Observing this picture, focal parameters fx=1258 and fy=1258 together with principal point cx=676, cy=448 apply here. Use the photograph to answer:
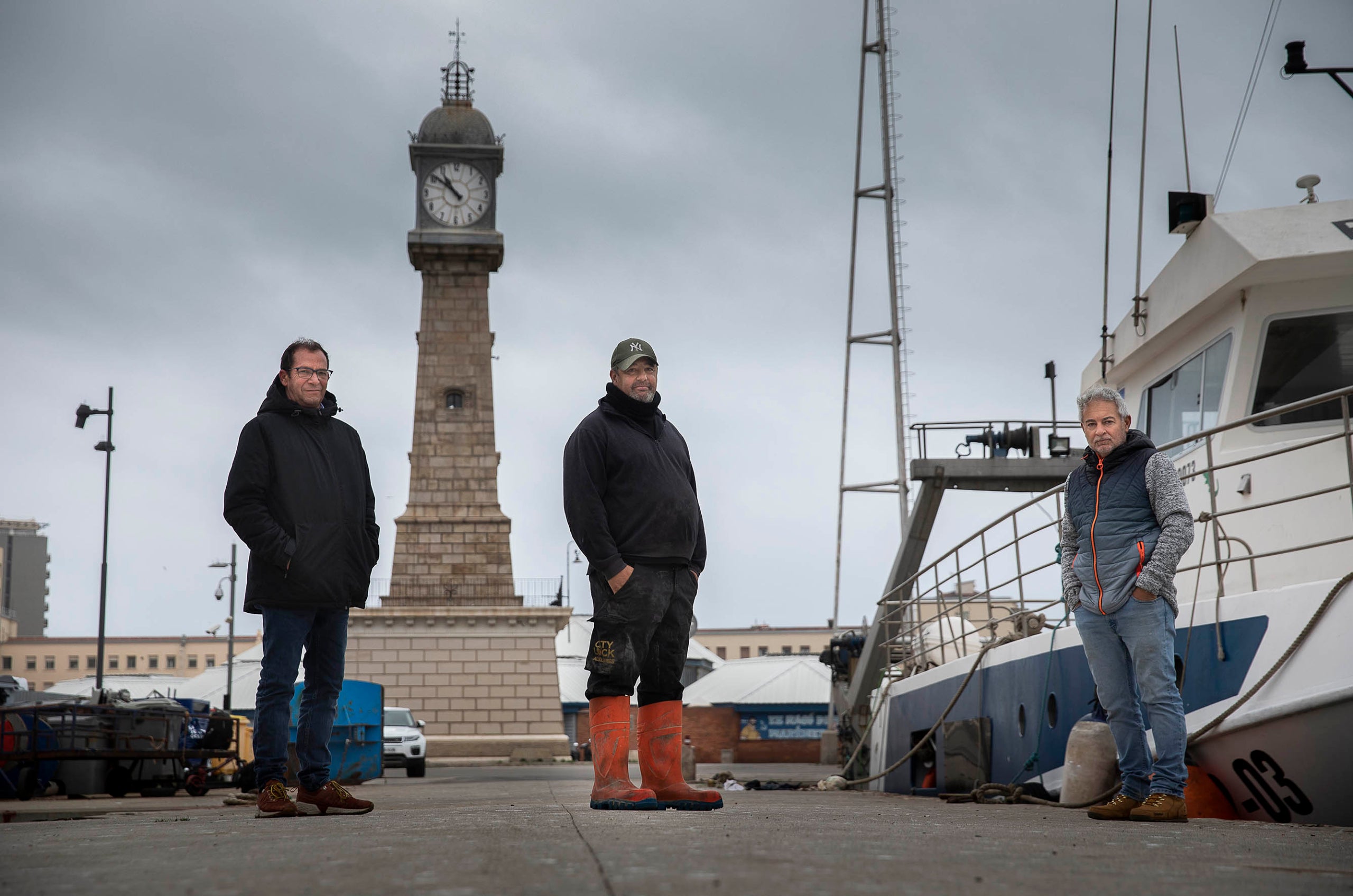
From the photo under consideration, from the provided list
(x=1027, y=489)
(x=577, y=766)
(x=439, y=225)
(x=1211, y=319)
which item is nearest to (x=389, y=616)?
(x=577, y=766)

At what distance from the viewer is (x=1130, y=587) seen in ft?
15.5

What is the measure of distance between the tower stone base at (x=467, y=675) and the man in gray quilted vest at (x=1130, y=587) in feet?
93.7

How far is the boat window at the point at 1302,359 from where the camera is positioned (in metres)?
7.40

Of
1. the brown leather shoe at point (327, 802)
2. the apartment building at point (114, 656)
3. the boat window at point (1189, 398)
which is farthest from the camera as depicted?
the apartment building at point (114, 656)

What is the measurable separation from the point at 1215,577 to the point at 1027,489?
29.6ft

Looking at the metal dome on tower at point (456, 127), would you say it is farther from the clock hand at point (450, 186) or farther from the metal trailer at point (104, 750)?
the metal trailer at point (104, 750)

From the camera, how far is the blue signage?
42.9 meters

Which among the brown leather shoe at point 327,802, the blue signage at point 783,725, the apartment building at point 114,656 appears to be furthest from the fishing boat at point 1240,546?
the apartment building at point 114,656

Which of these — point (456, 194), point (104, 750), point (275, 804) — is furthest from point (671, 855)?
point (456, 194)

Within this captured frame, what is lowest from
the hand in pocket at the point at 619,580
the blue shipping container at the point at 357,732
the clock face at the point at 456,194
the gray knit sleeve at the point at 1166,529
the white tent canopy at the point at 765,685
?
the white tent canopy at the point at 765,685

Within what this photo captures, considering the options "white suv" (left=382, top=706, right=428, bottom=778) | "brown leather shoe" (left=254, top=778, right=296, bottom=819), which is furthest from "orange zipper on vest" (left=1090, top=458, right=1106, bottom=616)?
"white suv" (left=382, top=706, right=428, bottom=778)

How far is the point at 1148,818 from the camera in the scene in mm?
4578

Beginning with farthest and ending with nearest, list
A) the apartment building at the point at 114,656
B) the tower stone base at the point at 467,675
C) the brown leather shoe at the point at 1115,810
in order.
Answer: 1. the apartment building at the point at 114,656
2. the tower stone base at the point at 467,675
3. the brown leather shoe at the point at 1115,810

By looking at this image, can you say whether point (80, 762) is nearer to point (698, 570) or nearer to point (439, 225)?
point (698, 570)
